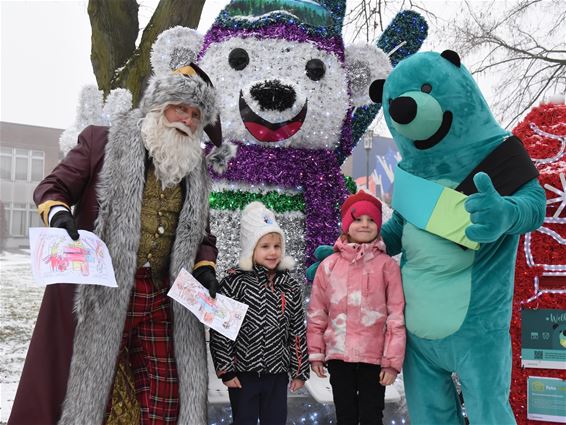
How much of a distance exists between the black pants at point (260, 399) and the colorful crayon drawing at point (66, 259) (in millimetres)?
903

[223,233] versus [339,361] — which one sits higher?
[223,233]

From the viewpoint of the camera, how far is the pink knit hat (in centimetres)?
293

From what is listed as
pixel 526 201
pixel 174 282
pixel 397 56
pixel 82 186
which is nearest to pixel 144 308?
pixel 174 282

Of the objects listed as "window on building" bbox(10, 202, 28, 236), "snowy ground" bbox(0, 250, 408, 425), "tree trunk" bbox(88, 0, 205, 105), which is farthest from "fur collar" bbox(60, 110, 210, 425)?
"window on building" bbox(10, 202, 28, 236)

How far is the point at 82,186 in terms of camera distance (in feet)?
8.59

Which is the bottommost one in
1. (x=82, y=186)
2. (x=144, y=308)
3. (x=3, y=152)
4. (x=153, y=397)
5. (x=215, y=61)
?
(x=153, y=397)

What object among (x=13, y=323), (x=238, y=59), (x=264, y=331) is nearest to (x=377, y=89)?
(x=238, y=59)

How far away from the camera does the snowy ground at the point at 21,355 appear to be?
11.2ft

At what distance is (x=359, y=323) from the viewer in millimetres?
2760

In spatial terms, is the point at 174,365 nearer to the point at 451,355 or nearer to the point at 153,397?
the point at 153,397

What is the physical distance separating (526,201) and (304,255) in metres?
1.73

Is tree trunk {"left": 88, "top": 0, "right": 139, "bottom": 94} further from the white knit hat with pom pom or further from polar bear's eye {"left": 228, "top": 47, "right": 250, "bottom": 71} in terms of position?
the white knit hat with pom pom

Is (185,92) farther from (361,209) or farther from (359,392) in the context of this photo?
(359,392)

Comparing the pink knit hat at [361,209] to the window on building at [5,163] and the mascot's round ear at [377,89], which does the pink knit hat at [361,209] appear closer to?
the mascot's round ear at [377,89]
